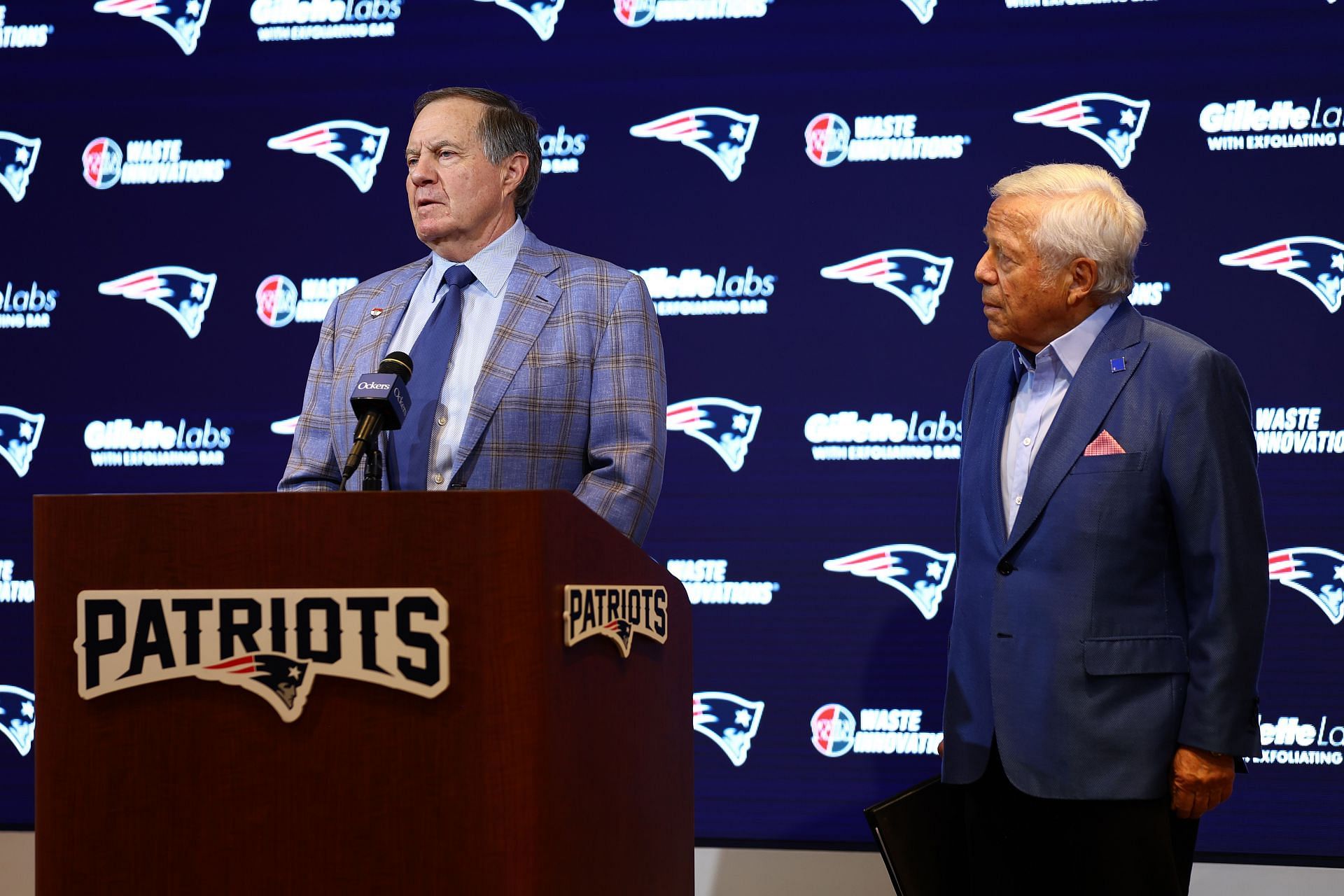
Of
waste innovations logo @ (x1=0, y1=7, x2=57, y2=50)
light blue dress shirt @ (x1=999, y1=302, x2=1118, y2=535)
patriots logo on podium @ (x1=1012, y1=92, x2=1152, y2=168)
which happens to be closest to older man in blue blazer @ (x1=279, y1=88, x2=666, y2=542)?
light blue dress shirt @ (x1=999, y1=302, x2=1118, y2=535)

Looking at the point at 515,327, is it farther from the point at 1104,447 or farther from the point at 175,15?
the point at 175,15

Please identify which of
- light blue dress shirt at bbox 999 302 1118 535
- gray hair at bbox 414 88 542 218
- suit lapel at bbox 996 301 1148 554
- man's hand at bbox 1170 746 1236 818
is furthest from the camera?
gray hair at bbox 414 88 542 218

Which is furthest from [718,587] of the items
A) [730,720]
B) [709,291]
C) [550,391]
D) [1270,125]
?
[1270,125]

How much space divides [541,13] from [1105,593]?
261 centimetres

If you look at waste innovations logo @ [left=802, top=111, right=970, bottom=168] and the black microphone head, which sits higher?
waste innovations logo @ [left=802, top=111, right=970, bottom=168]

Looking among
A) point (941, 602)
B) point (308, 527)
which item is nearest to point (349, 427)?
point (308, 527)

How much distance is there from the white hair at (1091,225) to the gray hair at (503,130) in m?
0.94

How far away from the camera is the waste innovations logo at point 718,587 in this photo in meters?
3.60

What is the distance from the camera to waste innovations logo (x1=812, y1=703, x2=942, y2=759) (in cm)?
353

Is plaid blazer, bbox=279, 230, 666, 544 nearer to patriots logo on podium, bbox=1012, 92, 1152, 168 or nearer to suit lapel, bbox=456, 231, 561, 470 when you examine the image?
suit lapel, bbox=456, 231, 561, 470

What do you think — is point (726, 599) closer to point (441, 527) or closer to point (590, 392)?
point (590, 392)

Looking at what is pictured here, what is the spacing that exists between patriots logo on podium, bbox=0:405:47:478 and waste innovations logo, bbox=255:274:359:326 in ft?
2.57

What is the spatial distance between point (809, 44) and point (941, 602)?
165 centimetres

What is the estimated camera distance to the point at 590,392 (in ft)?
7.32
